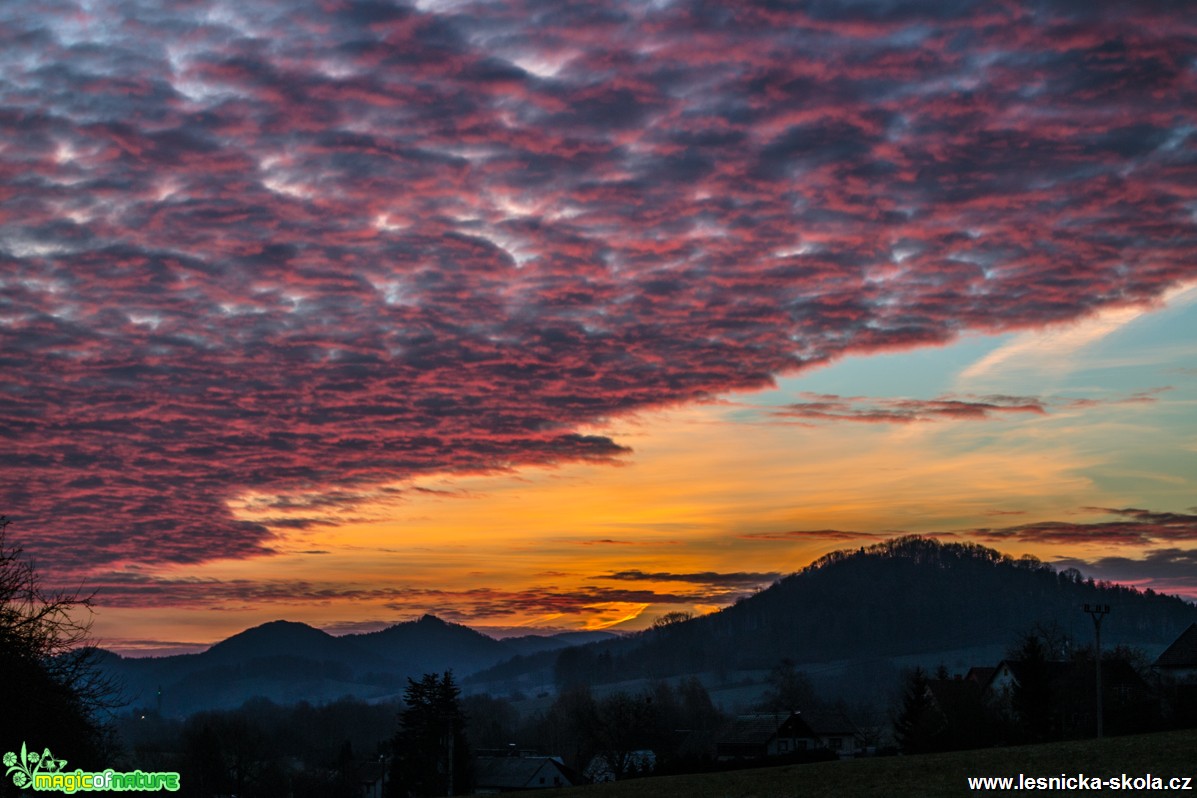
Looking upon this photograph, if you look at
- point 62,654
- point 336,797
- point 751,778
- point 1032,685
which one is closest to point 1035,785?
point 751,778

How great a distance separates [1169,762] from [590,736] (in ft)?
317

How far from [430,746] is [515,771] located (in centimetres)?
2057

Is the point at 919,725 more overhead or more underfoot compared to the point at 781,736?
more overhead

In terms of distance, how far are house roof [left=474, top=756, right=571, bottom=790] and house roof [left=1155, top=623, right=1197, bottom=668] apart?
67.7 metres

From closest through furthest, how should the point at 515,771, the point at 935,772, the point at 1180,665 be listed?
the point at 935,772 → the point at 1180,665 → the point at 515,771

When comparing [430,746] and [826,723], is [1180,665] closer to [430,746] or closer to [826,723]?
[826,723]

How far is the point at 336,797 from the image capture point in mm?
138125

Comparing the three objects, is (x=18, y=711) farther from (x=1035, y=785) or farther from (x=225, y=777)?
(x=225, y=777)

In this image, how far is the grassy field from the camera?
41781 millimetres

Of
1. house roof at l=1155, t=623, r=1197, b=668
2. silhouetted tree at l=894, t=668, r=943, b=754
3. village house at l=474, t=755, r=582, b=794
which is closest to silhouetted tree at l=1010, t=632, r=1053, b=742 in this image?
silhouetted tree at l=894, t=668, r=943, b=754

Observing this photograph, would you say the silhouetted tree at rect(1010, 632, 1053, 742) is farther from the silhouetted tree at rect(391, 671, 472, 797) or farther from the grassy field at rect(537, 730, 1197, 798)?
the silhouetted tree at rect(391, 671, 472, 797)

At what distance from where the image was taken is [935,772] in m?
50.1

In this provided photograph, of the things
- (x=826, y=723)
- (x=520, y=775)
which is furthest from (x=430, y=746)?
(x=826, y=723)

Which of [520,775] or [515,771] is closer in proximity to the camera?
[520,775]
